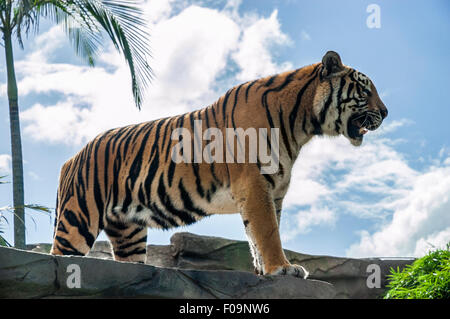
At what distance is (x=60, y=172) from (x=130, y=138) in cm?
100

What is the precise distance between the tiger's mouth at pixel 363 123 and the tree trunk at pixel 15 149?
5765 millimetres

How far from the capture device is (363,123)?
5.49 m

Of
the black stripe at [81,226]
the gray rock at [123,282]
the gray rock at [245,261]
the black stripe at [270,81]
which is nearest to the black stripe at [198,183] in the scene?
the gray rock at [123,282]

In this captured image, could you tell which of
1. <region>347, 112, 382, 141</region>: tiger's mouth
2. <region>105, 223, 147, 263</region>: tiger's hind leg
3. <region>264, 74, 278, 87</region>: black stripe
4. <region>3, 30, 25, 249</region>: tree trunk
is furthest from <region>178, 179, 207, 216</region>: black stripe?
<region>3, 30, 25, 249</region>: tree trunk

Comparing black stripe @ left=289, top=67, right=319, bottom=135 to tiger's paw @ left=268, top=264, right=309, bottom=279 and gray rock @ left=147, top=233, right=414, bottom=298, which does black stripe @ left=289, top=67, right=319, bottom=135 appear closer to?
tiger's paw @ left=268, top=264, right=309, bottom=279

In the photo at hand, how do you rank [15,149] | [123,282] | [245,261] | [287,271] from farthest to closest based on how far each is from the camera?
1. [15,149]
2. [245,261]
3. [287,271]
4. [123,282]

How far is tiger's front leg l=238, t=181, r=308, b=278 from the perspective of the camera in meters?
4.72

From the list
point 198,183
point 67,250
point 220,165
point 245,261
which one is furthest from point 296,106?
point 245,261

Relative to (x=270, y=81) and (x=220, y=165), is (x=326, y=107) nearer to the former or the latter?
(x=270, y=81)

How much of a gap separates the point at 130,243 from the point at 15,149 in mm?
4358

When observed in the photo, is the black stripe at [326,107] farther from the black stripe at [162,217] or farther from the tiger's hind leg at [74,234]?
the tiger's hind leg at [74,234]
